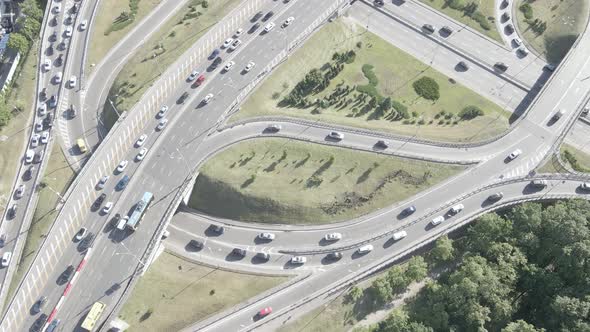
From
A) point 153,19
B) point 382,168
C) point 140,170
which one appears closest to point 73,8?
point 153,19

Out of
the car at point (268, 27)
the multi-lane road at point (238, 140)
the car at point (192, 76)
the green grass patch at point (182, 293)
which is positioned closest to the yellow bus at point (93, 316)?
the multi-lane road at point (238, 140)

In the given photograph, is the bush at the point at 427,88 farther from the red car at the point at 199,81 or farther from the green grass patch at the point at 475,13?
the red car at the point at 199,81

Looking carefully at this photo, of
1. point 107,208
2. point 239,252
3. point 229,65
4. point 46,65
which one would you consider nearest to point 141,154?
point 107,208

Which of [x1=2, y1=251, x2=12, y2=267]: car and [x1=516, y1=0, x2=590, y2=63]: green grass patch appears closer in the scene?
[x1=2, y1=251, x2=12, y2=267]: car

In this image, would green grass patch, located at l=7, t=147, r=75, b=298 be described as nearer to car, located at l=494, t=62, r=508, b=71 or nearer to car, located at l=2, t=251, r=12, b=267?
car, located at l=2, t=251, r=12, b=267

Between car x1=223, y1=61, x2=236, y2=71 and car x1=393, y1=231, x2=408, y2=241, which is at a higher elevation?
car x1=223, y1=61, x2=236, y2=71

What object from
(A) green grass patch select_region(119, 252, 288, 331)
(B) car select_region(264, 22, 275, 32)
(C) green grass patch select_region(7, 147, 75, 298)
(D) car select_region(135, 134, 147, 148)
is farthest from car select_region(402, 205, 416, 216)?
(C) green grass patch select_region(7, 147, 75, 298)
